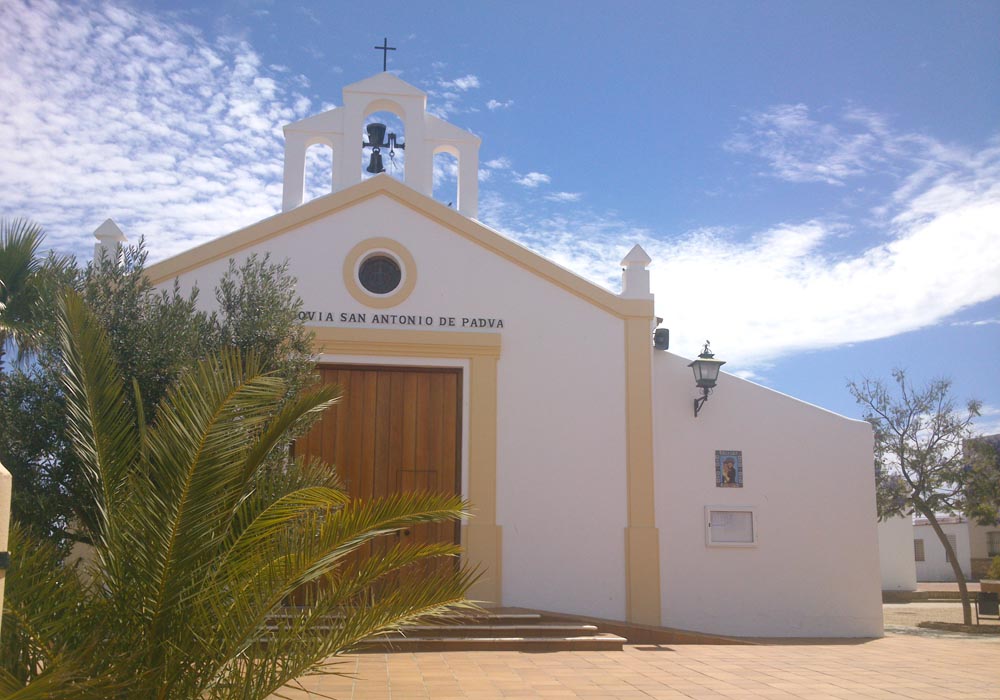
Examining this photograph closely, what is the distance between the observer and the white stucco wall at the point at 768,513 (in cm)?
1264

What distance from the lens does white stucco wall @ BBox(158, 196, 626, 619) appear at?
1215cm

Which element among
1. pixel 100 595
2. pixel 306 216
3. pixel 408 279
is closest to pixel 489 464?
pixel 408 279

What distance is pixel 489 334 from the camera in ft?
41.1

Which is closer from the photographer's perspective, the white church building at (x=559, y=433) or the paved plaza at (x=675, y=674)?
the paved plaza at (x=675, y=674)

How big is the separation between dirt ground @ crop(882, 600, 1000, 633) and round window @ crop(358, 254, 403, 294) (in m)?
10.8

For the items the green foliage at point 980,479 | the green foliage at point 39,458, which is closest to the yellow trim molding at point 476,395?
the green foliage at point 39,458

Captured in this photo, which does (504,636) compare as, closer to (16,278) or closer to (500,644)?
(500,644)

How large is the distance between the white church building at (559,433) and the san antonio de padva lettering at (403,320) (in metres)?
0.02

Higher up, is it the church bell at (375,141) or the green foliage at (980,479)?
the church bell at (375,141)

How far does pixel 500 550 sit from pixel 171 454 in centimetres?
743

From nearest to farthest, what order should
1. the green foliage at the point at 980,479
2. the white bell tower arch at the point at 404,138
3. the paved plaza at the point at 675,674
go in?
the paved plaza at the point at 675,674 → the white bell tower arch at the point at 404,138 → the green foliage at the point at 980,479

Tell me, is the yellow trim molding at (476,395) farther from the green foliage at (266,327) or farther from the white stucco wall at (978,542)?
the white stucco wall at (978,542)

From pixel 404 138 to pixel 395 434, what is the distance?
4456 mm

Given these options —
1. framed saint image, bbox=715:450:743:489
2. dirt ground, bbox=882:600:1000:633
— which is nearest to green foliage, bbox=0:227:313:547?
framed saint image, bbox=715:450:743:489
